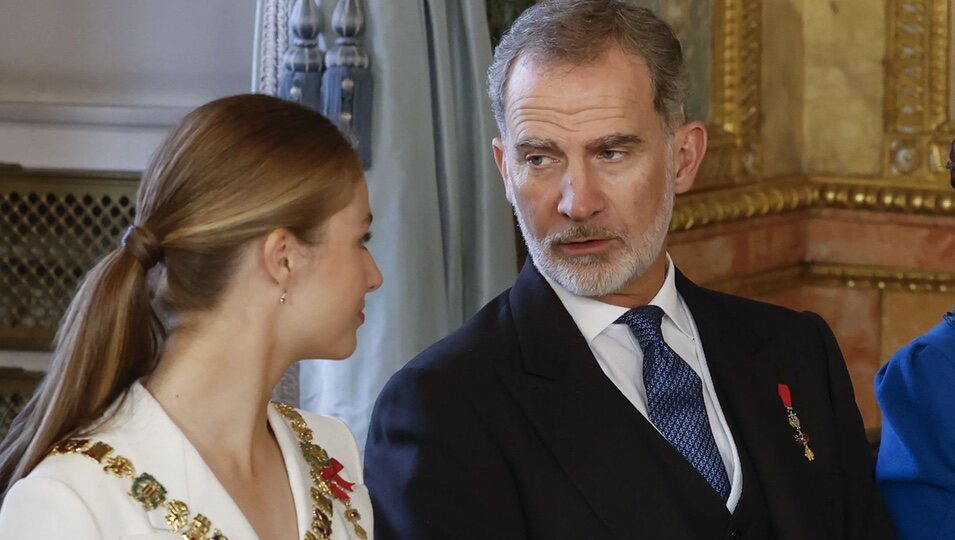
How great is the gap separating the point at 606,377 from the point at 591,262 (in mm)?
163

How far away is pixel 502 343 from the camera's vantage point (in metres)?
2.14

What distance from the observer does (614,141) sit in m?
2.18

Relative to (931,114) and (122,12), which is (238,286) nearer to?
(122,12)

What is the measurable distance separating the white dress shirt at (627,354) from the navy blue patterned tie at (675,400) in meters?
0.02

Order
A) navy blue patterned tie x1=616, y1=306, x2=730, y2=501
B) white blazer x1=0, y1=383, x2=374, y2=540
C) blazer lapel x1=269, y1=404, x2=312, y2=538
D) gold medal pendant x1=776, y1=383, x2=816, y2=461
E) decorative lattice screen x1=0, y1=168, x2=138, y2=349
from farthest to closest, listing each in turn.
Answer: decorative lattice screen x1=0, y1=168, x2=138, y2=349
gold medal pendant x1=776, y1=383, x2=816, y2=461
navy blue patterned tie x1=616, y1=306, x2=730, y2=501
blazer lapel x1=269, y1=404, x2=312, y2=538
white blazer x1=0, y1=383, x2=374, y2=540

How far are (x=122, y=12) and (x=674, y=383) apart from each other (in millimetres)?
1762

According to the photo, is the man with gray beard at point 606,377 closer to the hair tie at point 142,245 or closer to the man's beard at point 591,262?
the man's beard at point 591,262

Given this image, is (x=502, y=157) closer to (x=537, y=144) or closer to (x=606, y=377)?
(x=537, y=144)

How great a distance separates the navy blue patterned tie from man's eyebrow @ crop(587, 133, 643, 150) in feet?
0.78

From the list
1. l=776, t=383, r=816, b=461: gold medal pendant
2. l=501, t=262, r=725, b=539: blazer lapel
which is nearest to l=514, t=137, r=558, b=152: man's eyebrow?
l=501, t=262, r=725, b=539: blazer lapel

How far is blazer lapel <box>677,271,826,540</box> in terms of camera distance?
212 cm

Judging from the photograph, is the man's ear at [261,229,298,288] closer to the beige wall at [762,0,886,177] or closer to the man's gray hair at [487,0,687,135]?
the man's gray hair at [487,0,687,135]

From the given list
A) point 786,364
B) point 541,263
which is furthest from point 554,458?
point 786,364

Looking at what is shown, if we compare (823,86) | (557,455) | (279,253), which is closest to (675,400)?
(557,455)
